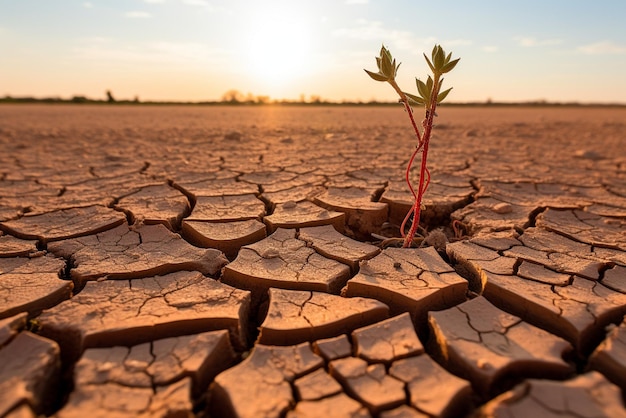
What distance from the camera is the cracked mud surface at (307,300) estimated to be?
984 millimetres

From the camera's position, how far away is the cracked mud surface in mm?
984

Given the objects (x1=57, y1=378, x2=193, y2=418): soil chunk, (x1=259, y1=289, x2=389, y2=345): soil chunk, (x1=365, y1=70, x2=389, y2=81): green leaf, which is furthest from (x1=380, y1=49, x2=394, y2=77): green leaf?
(x1=57, y1=378, x2=193, y2=418): soil chunk

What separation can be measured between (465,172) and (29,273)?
2915 mm

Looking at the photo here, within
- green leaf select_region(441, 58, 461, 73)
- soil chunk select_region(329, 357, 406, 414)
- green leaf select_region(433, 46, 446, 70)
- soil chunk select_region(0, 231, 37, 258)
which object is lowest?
soil chunk select_region(329, 357, 406, 414)

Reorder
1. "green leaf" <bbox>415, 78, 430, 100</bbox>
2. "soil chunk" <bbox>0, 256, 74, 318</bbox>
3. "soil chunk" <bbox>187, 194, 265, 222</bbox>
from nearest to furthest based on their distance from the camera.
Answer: "soil chunk" <bbox>0, 256, 74, 318</bbox> < "green leaf" <bbox>415, 78, 430, 100</bbox> < "soil chunk" <bbox>187, 194, 265, 222</bbox>

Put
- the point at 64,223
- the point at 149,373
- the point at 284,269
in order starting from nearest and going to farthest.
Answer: the point at 149,373 < the point at 284,269 < the point at 64,223

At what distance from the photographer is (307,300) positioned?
138 cm

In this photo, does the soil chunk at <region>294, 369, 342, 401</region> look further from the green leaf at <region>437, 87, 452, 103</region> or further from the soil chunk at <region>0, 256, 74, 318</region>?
the green leaf at <region>437, 87, 452, 103</region>

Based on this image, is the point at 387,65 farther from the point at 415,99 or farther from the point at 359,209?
the point at 359,209

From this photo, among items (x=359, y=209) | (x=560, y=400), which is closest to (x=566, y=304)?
(x=560, y=400)

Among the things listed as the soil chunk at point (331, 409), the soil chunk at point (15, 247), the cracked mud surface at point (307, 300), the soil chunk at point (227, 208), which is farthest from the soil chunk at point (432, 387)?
the soil chunk at point (15, 247)

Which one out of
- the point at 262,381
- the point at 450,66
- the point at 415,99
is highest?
the point at 450,66

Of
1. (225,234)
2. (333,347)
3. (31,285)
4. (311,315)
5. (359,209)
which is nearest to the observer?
(333,347)

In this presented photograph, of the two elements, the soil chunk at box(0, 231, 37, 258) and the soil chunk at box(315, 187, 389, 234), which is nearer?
the soil chunk at box(0, 231, 37, 258)
